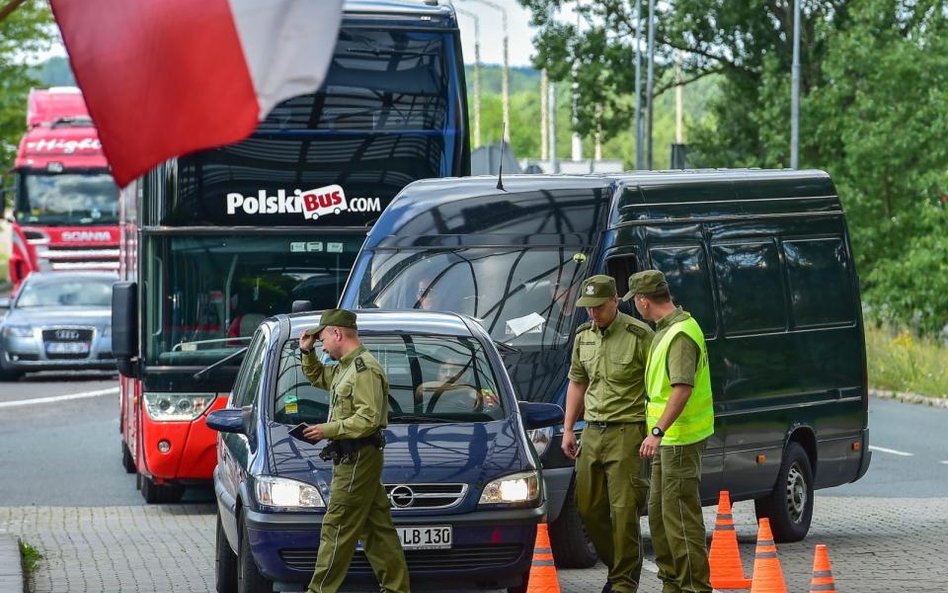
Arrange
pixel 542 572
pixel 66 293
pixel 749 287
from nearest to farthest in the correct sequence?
pixel 542 572 < pixel 749 287 < pixel 66 293

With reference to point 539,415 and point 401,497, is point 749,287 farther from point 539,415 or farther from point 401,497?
point 401,497

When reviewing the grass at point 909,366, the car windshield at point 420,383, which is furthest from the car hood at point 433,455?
the grass at point 909,366

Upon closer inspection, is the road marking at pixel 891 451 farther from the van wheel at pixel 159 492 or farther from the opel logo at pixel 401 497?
the opel logo at pixel 401 497

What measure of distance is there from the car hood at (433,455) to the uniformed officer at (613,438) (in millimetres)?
442

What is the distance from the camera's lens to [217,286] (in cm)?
1612

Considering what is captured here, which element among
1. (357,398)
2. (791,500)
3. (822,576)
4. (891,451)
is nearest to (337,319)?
(357,398)

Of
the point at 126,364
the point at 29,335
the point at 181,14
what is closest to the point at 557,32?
the point at 29,335

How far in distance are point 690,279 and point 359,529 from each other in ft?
15.9

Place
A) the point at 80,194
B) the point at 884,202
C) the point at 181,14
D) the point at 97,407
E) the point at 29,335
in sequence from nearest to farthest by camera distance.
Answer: the point at 181,14 → the point at 97,407 → the point at 29,335 → the point at 884,202 → the point at 80,194

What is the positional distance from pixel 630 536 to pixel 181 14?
5.13 meters

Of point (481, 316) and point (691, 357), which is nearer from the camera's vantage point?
point (691, 357)

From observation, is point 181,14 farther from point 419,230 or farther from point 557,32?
point 557,32

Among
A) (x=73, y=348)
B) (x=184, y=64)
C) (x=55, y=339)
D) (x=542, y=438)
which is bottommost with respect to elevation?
(x=73, y=348)

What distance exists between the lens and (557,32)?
5081 cm
